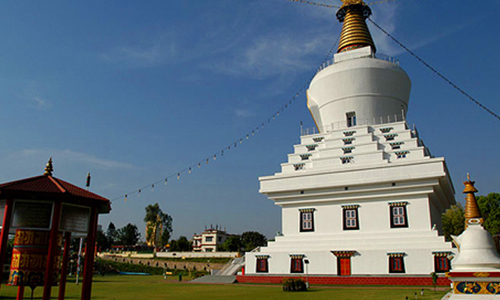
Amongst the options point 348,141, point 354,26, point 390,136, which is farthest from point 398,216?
point 354,26

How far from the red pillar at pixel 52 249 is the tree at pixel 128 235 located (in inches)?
3005

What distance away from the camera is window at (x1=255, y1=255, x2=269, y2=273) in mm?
26828

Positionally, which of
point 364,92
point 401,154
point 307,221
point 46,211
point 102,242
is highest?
point 364,92

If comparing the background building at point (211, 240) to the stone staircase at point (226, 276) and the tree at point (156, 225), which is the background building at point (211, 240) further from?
the stone staircase at point (226, 276)

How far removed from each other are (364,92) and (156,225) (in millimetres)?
49489

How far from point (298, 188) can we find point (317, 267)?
554cm

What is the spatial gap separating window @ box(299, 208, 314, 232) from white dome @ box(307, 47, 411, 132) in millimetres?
7619

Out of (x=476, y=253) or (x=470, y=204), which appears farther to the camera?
(x=470, y=204)

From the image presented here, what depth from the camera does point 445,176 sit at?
24031mm

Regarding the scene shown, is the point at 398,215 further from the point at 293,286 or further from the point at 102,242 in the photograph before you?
the point at 102,242

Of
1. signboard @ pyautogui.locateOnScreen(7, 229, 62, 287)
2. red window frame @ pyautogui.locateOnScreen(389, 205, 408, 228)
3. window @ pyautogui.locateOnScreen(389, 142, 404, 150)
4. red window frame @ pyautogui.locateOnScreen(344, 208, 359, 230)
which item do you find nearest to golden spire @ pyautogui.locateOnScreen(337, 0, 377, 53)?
window @ pyautogui.locateOnScreen(389, 142, 404, 150)

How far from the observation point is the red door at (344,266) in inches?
957

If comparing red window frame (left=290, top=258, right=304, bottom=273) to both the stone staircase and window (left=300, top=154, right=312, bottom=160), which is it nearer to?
the stone staircase

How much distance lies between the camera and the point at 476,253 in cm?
1059
